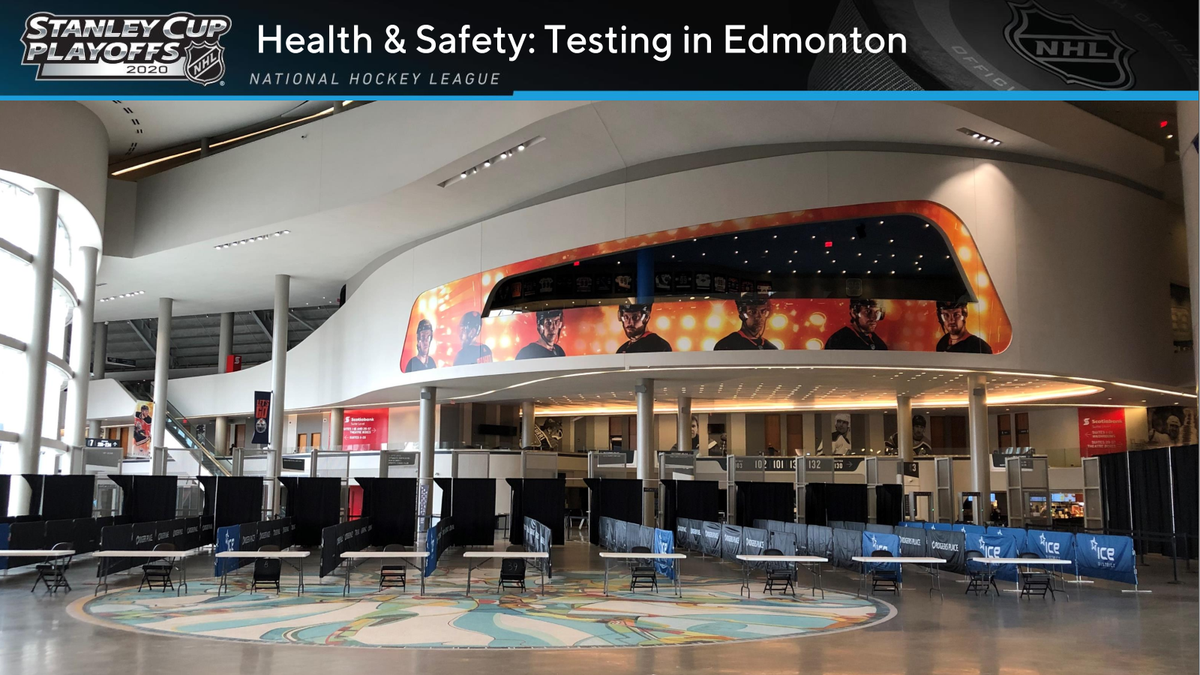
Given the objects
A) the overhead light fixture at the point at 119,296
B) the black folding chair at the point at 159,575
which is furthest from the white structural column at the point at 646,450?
the overhead light fixture at the point at 119,296

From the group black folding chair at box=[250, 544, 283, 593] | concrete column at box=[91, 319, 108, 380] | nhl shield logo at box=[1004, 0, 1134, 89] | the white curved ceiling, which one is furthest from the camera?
concrete column at box=[91, 319, 108, 380]

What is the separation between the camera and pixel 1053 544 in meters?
18.3

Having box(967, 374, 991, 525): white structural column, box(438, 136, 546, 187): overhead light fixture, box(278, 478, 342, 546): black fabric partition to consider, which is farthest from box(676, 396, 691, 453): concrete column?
box(278, 478, 342, 546): black fabric partition

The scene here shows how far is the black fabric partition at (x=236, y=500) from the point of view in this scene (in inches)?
926

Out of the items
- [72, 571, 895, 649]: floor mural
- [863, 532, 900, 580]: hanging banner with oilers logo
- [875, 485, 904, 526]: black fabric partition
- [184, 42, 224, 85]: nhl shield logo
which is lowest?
[72, 571, 895, 649]: floor mural

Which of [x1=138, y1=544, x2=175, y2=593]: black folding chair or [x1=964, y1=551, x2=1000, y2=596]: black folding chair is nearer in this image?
[x1=138, y1=544, x2=175, y2=593]: black folding chair

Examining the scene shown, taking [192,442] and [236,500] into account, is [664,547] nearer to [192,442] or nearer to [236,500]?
[236,500]

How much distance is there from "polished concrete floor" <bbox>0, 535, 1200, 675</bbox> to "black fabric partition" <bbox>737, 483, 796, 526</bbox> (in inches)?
477

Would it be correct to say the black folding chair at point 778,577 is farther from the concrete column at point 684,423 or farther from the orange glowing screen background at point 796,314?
the concrete column at point 684,423

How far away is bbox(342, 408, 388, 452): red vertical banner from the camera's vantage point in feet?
133

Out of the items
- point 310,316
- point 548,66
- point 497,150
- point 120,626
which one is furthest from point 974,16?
point 310,316

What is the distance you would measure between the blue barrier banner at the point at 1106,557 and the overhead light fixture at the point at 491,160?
571 inches

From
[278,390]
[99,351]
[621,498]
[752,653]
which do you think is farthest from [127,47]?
[99,351]

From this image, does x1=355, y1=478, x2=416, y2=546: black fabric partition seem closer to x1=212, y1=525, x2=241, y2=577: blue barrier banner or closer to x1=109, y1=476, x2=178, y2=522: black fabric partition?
x1=109, y1=476, x2=178, y2=522: black fabric partition
